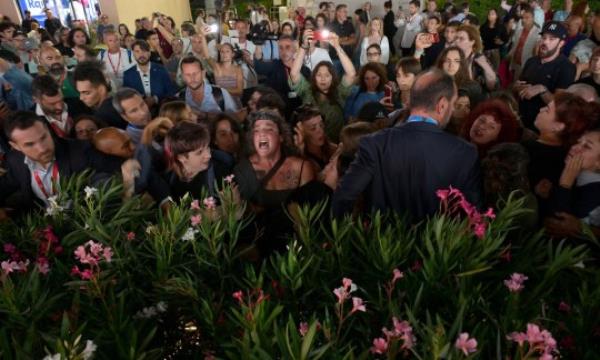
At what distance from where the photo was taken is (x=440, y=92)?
2.04 meters

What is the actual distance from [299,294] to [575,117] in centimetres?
207

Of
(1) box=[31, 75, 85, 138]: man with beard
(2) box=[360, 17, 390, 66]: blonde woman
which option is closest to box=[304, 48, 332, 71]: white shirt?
(2) box=[360, 17, 390, 66]: blonde woman

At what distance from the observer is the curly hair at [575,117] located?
2500 mm

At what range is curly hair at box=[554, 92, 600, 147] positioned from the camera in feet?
8.20

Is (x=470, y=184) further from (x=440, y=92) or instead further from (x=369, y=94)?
(x=369, y=94)

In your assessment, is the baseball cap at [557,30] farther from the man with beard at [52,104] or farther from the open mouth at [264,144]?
the man with beard at [52,104]

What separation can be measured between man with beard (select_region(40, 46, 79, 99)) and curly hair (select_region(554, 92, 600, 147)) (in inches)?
167

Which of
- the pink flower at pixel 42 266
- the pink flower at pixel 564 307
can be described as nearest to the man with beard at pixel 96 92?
the pink flower at pixel 42 266

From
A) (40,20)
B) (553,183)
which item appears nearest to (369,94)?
(553,183)

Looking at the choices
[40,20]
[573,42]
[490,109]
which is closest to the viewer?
[490,109]

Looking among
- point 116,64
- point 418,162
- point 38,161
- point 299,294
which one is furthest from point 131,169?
point 116,64

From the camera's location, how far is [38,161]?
253 cm

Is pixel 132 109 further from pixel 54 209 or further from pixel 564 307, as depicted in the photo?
pixel 564 307

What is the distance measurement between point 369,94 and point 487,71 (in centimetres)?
119
